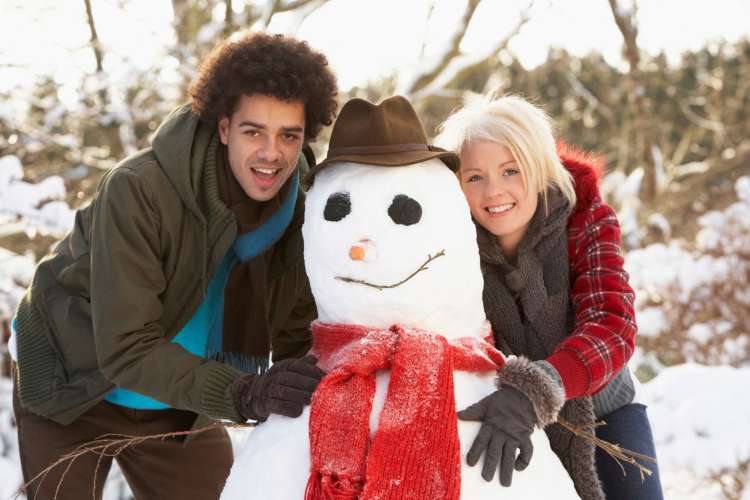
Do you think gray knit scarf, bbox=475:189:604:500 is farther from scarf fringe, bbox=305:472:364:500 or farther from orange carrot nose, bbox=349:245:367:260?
scarf fringe, bbox=305:472:364:500

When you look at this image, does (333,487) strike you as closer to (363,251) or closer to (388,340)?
(388,340)

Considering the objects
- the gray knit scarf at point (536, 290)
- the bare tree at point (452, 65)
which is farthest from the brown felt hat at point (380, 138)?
the bare tree at point (452, 65)

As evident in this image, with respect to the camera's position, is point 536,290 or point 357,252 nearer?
point 357,252

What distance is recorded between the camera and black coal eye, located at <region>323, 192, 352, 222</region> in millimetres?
2014

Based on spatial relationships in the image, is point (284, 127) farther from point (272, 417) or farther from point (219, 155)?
point (272, 417)

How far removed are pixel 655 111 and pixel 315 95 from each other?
14092mm

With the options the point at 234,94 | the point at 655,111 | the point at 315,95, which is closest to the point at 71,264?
the point at 234,94

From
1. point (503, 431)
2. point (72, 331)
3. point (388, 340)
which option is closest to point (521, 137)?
point (388, 340)

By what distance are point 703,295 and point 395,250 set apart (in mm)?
5274

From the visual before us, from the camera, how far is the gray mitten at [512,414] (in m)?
1.80

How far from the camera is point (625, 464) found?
238 centimetres

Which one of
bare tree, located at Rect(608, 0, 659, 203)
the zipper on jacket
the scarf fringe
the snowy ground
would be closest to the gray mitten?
the scarf fringe

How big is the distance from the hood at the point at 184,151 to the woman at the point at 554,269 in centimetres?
74

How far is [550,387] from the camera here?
1886mm
